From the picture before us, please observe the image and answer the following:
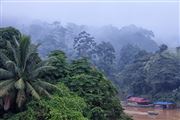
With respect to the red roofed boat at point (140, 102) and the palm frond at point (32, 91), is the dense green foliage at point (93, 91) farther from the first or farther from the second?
the red roofed boat at point (140, 102)

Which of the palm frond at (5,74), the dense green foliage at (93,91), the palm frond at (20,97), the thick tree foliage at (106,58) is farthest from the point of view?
the thick tree foliage at (106,58)

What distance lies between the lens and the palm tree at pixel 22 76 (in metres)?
17.7

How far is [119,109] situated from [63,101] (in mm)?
4208

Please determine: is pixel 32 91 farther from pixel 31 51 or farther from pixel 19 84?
pixel 31 51

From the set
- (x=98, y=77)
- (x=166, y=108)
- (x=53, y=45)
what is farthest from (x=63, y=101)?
(x=53, y=45)

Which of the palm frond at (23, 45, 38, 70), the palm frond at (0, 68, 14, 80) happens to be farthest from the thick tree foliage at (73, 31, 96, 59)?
the palm frond at (0, 68, 14, 80)

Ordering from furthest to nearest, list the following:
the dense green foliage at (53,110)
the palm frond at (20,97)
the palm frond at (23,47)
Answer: the palm frond at (23,47), the palm frond at (20,97), the dense green foliage at (53,110)

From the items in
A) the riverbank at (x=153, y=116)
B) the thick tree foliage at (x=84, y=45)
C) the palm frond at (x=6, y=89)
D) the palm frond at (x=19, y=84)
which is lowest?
the riverbank at (x=153, y=116)

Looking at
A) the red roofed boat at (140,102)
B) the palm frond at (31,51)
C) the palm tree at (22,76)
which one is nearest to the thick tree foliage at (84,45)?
the red roofed boat at (140,102)

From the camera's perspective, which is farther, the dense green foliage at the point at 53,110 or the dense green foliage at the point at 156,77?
the dense green foliage at the point at 156,77

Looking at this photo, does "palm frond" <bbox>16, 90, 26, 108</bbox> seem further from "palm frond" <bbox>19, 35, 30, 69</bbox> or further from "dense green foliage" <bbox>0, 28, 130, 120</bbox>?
"palm frond" <bbox>19, 35, 30, 69</bbox>

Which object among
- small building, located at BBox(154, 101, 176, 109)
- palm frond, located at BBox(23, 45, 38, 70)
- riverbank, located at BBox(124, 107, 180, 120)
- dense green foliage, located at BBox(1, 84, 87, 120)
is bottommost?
riverbank, located at BBox(124, 107, 180, 120)

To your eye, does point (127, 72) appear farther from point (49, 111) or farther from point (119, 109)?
point (49, 111)

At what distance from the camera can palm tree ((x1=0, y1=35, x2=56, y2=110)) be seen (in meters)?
17.7
